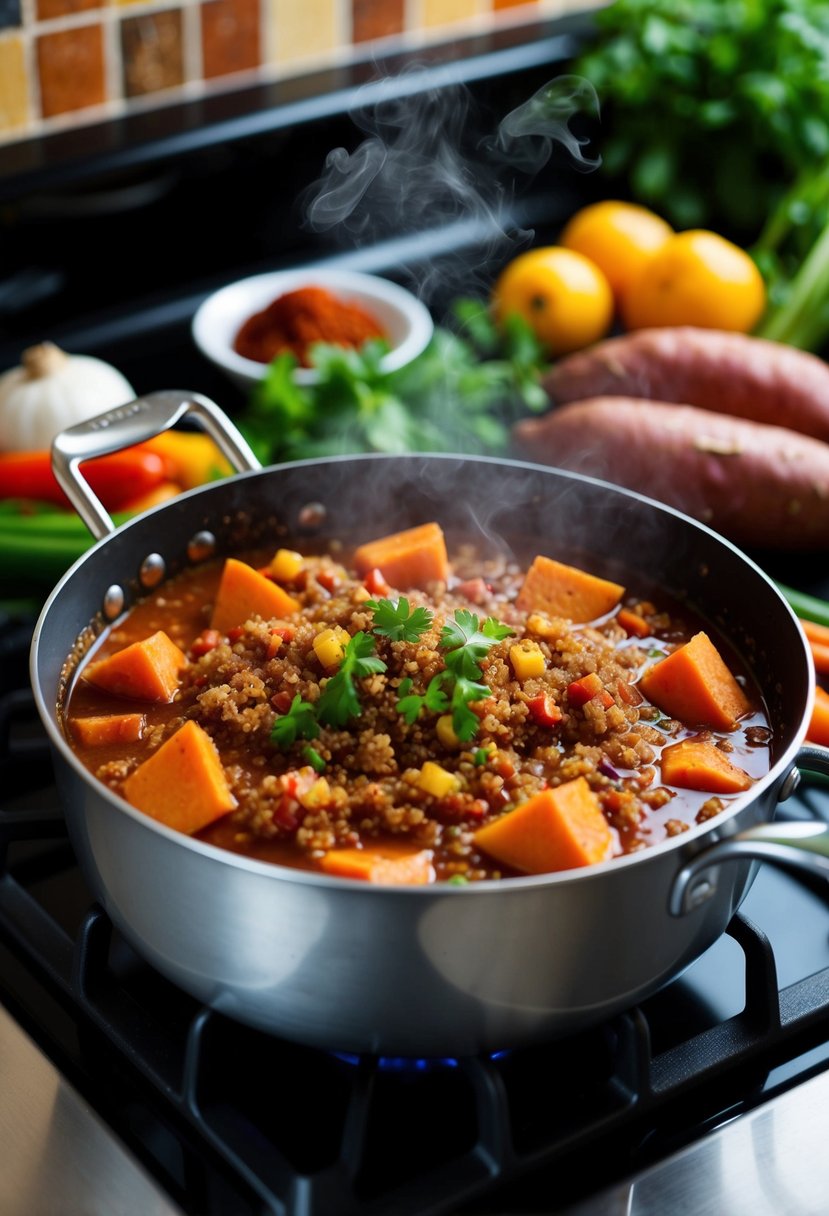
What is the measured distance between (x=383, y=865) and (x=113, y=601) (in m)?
0.61

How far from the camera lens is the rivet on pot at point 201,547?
67.5 inches

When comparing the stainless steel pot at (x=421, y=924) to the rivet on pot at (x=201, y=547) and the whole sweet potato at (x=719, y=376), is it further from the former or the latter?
the whole sweet potato at (x=719, y=376)

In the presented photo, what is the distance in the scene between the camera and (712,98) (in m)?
2.68

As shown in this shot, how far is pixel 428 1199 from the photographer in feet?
3.54

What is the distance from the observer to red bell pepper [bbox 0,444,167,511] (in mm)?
2074

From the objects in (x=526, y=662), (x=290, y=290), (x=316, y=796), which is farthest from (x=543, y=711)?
(x=290, y=290)

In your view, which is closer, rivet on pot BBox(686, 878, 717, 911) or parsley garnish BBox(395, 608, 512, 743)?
rivet on pot BBox(686, 878, 717, 911)

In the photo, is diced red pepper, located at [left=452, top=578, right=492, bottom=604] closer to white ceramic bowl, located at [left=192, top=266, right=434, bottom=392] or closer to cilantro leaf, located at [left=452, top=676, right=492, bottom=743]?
cilantro leaf, located at [left=452, top=676, right=492, bottom=743]

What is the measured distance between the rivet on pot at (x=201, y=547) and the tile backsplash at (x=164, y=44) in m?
0.94

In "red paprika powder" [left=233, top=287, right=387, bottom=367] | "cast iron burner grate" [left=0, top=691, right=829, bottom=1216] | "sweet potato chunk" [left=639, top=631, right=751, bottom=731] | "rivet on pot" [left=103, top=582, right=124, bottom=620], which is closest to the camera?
"cast iron burner grate" [left=0, top=691, right=829, bottom=1216]

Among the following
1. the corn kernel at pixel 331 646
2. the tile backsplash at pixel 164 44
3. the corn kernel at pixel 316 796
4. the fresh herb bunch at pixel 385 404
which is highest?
the tile backsplash at pixel 164 44

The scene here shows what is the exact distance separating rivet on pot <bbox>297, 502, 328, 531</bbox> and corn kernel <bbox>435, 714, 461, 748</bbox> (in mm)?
557

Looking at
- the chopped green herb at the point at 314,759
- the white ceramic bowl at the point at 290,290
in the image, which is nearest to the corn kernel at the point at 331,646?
the chopped green herb at the point at 314,759

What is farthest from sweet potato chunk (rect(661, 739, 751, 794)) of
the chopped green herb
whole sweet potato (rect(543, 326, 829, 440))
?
whole sweet potato (rect(543, 326, 829, 440))
